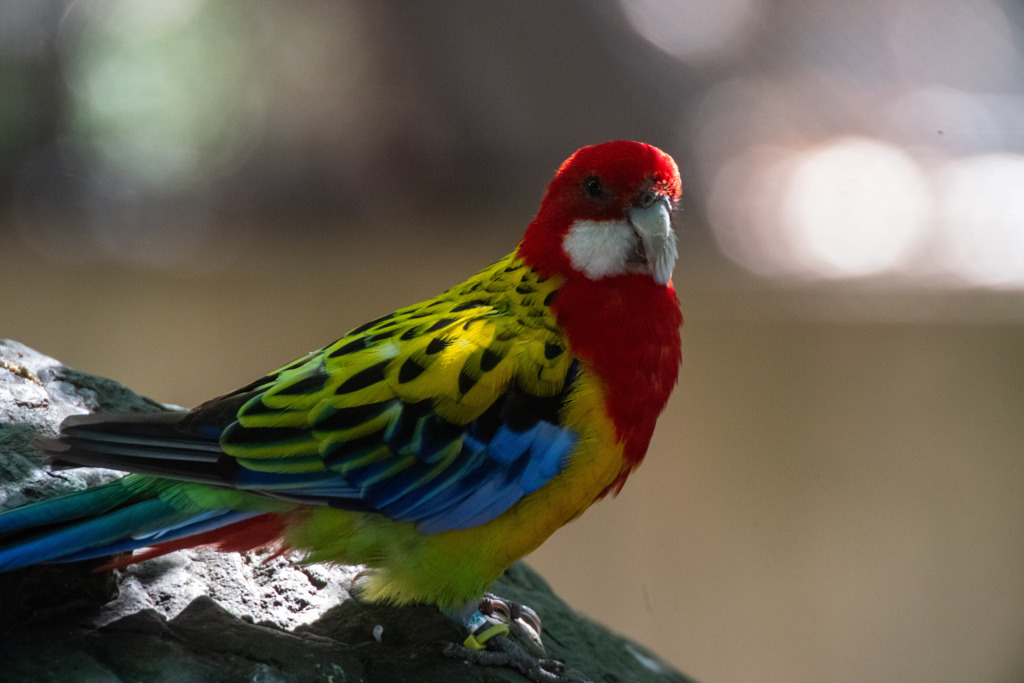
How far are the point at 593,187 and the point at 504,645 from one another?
4.29 feet

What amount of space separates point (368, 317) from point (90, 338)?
5.62 ft

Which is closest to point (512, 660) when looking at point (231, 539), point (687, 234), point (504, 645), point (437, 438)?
point (504, 645)

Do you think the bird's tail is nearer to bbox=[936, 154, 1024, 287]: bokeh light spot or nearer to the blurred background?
the blurred background

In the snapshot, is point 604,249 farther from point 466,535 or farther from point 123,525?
point 123,525

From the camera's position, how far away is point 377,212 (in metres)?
5.93

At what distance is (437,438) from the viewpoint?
8.29 ft

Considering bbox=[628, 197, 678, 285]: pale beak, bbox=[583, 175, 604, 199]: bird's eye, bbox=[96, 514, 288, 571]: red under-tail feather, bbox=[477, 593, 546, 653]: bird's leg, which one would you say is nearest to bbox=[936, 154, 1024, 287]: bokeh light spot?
bbox=[628, 197, 678, 285]: pale beak

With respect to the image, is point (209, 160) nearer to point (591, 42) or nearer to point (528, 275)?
point (591, 42)

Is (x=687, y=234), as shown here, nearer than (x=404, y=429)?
No

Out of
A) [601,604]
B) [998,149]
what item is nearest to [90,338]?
[601,604]

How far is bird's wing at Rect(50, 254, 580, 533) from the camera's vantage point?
2.41 m

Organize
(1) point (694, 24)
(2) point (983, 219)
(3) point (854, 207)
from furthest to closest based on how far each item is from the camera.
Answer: (1) point (694, 24) < (3) point (854, 207) < (2) point (983, 219)

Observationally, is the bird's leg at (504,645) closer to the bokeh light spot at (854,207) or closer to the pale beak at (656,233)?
the pale beak at (656,233)

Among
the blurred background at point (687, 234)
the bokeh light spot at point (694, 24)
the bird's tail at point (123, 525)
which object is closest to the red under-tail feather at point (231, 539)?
the bird's tail at point (123, 525)
